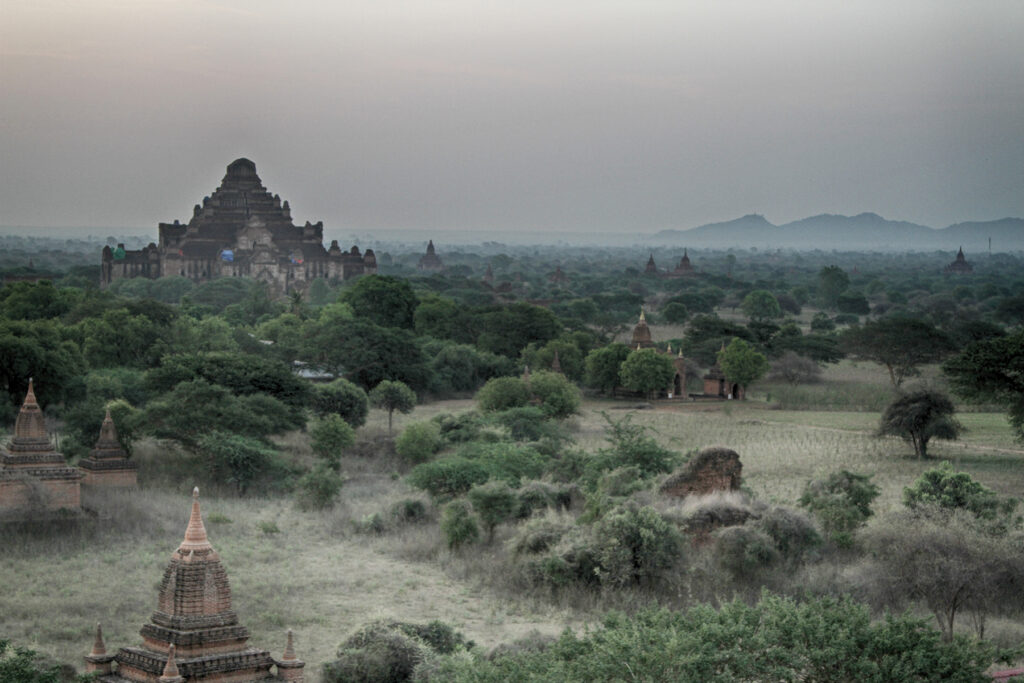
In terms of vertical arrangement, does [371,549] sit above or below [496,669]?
below

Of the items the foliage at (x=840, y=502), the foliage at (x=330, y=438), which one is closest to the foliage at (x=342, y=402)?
the foliage at (x=330, y=438)

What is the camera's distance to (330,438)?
34062 mm

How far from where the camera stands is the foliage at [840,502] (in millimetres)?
23953

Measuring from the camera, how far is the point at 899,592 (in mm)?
19938

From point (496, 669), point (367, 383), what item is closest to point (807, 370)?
point (367, 383)

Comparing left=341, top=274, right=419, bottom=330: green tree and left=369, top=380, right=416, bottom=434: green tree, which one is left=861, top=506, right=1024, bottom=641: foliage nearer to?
left=369, top=380, right=416, bottom=434: green tree

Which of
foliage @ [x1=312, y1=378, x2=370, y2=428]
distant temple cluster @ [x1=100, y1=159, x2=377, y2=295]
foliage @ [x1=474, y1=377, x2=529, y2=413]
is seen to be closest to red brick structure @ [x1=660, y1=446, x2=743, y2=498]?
foliage @ [x1=312, y1=378, x2=370, y2=428]

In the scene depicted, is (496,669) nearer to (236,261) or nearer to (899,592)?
(899,592)

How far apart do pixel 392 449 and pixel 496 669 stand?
24991 millimetres

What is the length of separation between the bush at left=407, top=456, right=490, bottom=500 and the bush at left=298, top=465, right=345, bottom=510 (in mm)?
1732

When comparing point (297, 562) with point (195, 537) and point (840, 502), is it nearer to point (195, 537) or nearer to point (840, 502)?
point (840, 502)

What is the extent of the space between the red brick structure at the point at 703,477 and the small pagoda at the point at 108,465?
38.3ft

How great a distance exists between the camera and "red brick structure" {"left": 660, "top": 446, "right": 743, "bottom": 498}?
24.8 metres

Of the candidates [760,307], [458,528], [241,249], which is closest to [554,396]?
[458,528]
